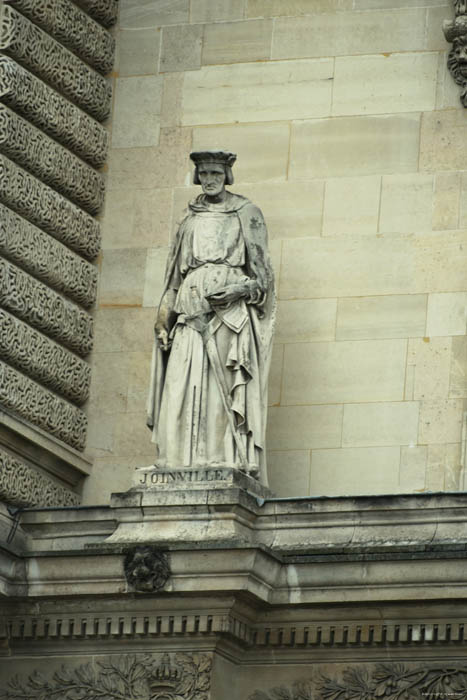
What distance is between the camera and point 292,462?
16.6m

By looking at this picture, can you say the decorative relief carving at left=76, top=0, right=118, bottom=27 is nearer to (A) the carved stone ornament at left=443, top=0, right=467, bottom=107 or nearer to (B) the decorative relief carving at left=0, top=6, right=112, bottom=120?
(B) the decorative relief carving at left=0, top=6, right=112, bottom=120

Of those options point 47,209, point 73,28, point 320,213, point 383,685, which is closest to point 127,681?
point 383,685

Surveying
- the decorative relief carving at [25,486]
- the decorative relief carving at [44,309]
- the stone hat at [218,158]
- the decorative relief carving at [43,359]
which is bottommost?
the decorative relief carving at [25,486]

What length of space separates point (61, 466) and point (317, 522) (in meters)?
2.13

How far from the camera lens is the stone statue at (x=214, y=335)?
51.2 ft

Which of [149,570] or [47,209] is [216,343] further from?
[47,209]

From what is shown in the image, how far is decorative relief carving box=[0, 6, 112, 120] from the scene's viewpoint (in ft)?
54.7

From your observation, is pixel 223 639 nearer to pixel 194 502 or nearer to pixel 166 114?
pixel 194 502

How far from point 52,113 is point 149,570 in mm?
3725

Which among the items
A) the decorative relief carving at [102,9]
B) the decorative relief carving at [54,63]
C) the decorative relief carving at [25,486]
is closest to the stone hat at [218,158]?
the decorative relief carving at [54,63]

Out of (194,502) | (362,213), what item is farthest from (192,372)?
(362,213)

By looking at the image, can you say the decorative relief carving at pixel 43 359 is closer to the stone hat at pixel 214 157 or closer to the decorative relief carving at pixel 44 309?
the decorative relief carving at pixel 44 309

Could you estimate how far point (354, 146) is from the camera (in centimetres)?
1714

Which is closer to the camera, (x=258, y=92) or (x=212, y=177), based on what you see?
(x=212, y=177)
